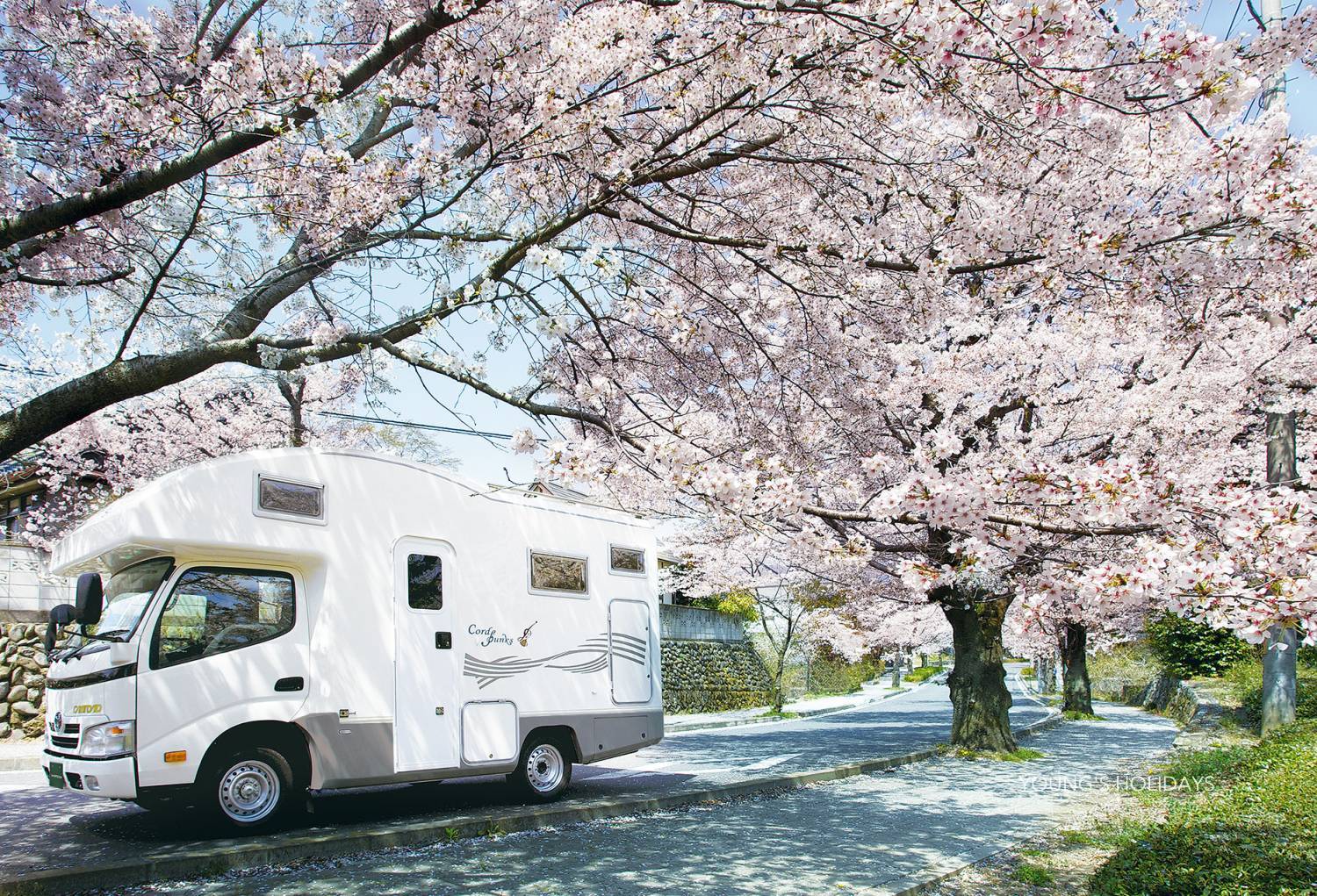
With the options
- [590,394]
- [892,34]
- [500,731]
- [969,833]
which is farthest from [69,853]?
[892,34]

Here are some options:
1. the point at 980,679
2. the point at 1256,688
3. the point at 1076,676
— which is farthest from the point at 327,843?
the point at 1076,676

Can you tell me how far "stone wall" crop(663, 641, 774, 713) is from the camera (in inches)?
1037

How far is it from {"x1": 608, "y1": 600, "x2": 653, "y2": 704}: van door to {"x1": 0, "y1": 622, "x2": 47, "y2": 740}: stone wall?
34.9 feet

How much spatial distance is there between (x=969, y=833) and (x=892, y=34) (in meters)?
6.89

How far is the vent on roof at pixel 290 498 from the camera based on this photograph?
7.76 m

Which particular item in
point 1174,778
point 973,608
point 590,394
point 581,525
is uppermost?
point 590,394

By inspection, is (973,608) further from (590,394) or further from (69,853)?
(69,853)

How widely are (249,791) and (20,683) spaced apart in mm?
10426

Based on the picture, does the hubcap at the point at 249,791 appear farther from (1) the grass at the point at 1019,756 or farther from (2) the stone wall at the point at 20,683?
(1) the grass at the point at 1019,756

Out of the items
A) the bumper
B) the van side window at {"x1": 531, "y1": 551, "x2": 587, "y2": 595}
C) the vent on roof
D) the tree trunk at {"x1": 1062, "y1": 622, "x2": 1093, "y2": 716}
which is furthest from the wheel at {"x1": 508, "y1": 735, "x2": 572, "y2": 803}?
the tree trunk at {"x1": 1062, "y1": 622, "x2": 1093, "y2": 716}

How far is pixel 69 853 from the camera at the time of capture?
676 cm

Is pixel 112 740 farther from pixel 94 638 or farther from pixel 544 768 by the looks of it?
pixel 544 768

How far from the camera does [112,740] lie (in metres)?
6.96

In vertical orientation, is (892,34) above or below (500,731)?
above
